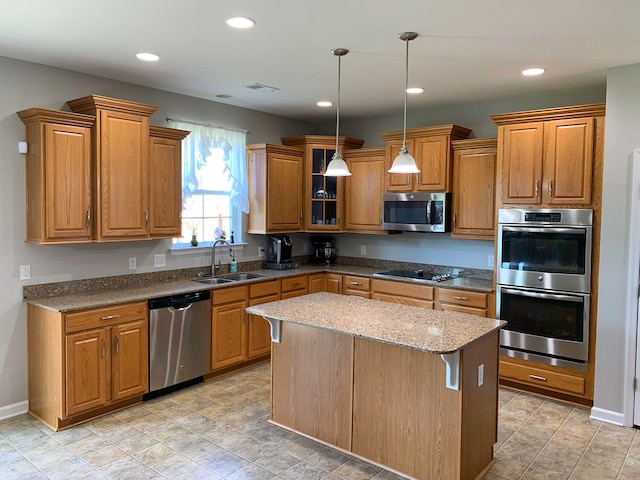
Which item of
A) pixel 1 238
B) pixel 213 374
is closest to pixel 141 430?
pixel 213 374

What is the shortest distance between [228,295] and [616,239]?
327cm

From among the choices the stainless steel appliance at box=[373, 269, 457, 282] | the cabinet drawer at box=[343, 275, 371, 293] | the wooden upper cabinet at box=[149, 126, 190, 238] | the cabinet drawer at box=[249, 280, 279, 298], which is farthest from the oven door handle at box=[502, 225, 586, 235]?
the wooden upper cabinet at box=[149, 126, 190, 238]

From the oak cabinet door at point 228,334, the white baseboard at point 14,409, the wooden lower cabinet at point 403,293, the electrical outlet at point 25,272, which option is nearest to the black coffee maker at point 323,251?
the wooden lower cabinet at point 403,293

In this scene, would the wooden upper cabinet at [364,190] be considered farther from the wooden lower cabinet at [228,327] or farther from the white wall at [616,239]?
the white wall at [616,239]

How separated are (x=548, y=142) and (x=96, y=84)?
3819 mm

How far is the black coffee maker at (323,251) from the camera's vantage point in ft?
20.0

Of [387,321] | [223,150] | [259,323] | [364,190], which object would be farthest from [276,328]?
[364,190]

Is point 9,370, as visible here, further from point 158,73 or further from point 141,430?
point 158,73

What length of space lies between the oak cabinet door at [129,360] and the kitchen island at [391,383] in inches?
44.8

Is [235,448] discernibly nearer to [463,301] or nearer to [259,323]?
[259,323]

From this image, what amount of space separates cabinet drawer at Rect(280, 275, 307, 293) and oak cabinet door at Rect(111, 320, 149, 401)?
163 cm

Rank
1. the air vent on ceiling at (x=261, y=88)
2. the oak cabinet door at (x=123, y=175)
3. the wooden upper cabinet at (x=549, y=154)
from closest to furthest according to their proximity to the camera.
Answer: the oak cabinet door at (x=123, y=175)
the wooden upper cabinet at (x=549, y=154)
the air vent on ceiling at (x=261, y=88)

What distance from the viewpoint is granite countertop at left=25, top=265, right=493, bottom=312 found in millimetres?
3504

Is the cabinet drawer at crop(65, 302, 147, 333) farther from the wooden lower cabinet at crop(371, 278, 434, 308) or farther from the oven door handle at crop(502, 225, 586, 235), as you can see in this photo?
the oven door handle at crop(502, 225, 586, 235)
